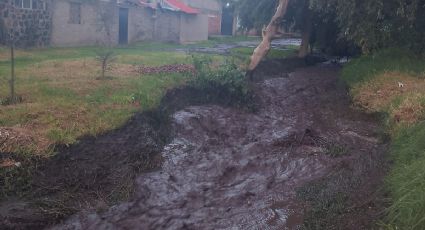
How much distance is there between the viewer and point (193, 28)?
31.3 m

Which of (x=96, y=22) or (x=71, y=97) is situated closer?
(x=71, y=97)

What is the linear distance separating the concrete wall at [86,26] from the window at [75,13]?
0.49ft

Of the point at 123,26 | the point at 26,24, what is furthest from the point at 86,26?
the point at 26,24

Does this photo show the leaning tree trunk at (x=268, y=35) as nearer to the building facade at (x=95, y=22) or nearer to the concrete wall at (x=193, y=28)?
the building facade at (x=95, y=22)

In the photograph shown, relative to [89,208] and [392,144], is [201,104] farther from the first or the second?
[89,208]

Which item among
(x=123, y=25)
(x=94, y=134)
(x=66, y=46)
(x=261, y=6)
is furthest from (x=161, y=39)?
(x=94, y=134)

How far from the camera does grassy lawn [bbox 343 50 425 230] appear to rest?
5.27 metres

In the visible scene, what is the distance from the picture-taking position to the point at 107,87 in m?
11.1

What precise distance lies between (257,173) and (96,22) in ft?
56.6

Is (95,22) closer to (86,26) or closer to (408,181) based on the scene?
(86,26)

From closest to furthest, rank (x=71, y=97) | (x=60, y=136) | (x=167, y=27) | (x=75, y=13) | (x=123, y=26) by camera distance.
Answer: (x=60, y=136) → (x=71, y=97) → (x=75, y=13) → (x=123, y=26) → (x=167, y=27)

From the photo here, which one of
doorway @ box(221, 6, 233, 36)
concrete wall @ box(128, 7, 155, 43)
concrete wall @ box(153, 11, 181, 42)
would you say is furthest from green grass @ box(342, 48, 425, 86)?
doorway @ box(221, 6, 233, 36)

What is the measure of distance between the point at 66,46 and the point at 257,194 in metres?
16.6

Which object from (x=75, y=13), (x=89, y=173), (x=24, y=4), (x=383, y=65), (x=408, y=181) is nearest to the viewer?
(x=408, y=181)
